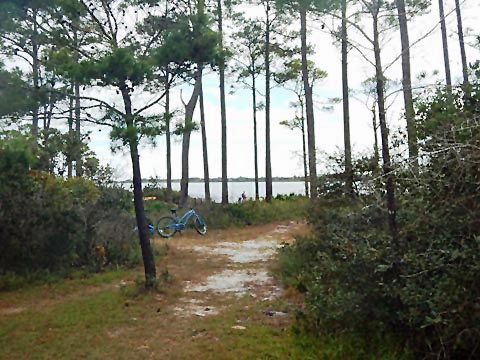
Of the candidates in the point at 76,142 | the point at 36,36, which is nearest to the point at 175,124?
the point at 36,36

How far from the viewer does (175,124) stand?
6355mm

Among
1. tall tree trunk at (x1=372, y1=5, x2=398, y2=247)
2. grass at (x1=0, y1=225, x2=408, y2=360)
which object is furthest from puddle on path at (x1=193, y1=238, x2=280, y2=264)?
tall tree trunk at (x1=372, y1=5, x2=398, y2=247)

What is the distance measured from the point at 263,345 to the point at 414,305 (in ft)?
4.63

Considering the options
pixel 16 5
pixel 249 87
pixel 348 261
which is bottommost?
pixel 348 261

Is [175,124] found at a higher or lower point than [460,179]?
higher

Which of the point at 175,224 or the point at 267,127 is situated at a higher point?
the point at 267,127

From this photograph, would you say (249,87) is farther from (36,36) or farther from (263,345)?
(263,345)

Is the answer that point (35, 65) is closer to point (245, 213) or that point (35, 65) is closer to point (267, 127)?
point (245, 213)

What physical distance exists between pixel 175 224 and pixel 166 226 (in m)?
0.24

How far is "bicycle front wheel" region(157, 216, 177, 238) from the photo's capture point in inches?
469

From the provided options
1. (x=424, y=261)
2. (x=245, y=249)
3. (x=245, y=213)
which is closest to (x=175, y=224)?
(x=245, y=249)

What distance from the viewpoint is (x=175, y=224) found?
12.0 m

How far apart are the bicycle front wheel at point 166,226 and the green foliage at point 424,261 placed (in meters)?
7.61

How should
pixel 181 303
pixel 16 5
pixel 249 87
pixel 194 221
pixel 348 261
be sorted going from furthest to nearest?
pixel 249 87 → pixel 194 221 → pixel 181 303 → pixel 16 5 → pixel 348 261
